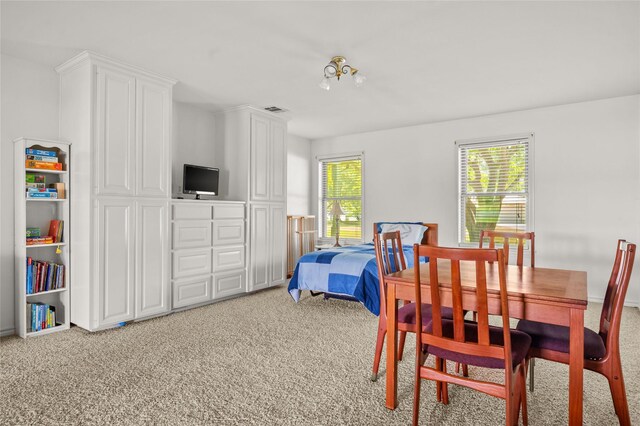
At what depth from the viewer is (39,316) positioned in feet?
10.8

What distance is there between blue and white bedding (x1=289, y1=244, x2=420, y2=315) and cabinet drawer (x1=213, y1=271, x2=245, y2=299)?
874mm

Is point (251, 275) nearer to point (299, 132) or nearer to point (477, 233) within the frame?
point (299, 132)

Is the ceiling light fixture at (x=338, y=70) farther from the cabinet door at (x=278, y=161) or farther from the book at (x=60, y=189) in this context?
the book at (x=60, y=189)

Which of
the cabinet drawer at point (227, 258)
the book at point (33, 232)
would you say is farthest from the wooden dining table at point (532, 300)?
the book at point (33, 232)

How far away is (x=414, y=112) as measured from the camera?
5.09m

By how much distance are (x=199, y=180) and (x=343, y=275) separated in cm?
214

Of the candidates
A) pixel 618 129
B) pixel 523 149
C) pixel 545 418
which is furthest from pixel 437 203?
pixel 545 418

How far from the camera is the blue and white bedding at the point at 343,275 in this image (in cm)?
374

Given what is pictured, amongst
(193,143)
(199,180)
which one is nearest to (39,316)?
(199,180)

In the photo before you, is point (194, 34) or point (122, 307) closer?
point (194, 34)

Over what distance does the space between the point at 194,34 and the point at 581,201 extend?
15.3ft

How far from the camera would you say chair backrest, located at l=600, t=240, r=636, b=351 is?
1.68 metres

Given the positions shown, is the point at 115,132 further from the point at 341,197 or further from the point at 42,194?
the point at 341,197

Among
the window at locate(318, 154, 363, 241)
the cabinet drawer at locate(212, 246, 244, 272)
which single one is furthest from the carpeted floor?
the window at locate(318, 154, 363, 241)
